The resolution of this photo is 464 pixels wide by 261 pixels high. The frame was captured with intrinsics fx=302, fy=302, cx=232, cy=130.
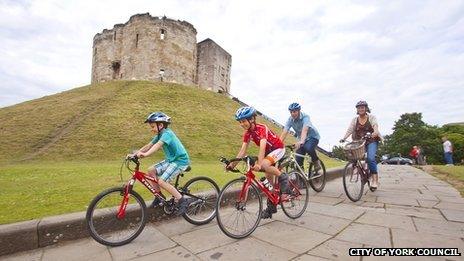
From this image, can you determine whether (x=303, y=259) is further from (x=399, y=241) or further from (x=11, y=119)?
(x=11, y=119)

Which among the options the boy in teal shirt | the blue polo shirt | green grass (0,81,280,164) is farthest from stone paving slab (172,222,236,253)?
green grass (0,81,280,164)

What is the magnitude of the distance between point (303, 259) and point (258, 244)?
28.3 inches

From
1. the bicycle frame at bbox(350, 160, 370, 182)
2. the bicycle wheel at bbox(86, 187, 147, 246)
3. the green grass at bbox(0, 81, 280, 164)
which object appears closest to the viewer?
the bicycle wheel at bbox(86, 187, 147, 246)

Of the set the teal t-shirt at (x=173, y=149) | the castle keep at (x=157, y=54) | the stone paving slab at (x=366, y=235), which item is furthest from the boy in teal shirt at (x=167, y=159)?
the castle keep at (x=157, y=54)

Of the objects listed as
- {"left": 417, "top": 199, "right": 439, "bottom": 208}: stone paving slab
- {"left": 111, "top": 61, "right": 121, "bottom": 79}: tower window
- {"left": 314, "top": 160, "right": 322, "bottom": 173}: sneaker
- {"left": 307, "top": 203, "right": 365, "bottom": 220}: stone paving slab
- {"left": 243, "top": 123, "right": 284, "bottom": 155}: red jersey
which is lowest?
{"left": 307, "top": 203, "right": 365, "bottom": 220}: stone paving slab

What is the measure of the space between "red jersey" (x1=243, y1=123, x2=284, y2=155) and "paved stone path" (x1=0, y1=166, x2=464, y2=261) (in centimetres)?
123

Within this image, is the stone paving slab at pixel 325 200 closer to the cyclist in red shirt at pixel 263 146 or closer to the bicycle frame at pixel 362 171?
the bicycle frame at pixel 362 171

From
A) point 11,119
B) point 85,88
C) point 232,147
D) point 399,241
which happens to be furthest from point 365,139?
point 85,88

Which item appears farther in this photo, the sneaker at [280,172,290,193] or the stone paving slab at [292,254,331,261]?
the sneaker at [280,172,290,193]

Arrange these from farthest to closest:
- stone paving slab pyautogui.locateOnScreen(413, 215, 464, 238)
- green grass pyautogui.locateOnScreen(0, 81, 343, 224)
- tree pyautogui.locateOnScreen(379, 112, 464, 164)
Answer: tree pyautogui.locateOnScreen(379, 112, 464, 164)
green grass pyautogui.locateOnScreen(0, 81, 343, 224)
stone paving slab pyautogui.locateOnScreen(413, 215, 464, 238)

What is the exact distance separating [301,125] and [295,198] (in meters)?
2.35

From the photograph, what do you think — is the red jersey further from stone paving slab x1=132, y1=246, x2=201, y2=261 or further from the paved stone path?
stone paving slab x1=132, y1=246, x2=201, y2=261

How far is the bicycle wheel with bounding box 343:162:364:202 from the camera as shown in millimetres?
6352

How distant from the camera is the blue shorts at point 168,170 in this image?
474 centimetres
